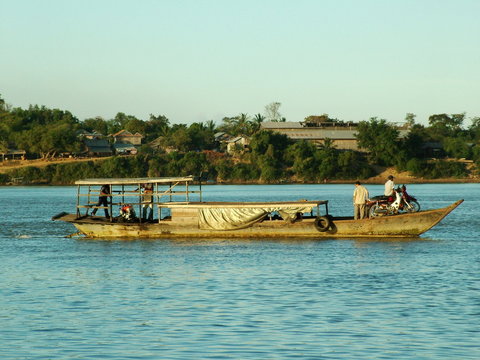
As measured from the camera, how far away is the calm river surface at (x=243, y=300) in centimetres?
1636

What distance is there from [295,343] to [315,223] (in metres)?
18.5

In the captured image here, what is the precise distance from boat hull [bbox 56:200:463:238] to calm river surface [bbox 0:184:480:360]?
47cm

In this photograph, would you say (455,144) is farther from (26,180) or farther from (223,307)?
(223,307)

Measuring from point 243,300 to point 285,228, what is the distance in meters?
14.4

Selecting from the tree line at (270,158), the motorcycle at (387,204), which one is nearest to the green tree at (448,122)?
the tree line at (270,158)

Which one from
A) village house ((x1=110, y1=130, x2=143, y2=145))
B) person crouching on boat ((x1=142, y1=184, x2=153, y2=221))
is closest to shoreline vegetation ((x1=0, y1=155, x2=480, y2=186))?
village house ((x1=110, y1=130, x2=143, y2=145))

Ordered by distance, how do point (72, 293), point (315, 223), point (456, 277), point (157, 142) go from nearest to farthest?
point (72, 293) < point (456, 277) < point (315, 223) < point (157, 142)

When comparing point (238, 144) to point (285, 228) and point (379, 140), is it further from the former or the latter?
point (285, 228)

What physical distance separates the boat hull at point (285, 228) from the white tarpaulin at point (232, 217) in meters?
0.25

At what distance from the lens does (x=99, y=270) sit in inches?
1112

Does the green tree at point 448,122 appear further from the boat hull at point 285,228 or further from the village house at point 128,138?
the boat hull at point 285,228

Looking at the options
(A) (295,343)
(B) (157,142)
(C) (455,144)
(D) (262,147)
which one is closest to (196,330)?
(A) (295,343)

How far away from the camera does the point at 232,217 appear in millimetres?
36094

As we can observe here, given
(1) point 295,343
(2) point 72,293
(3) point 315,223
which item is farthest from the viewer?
(3) point 315,223
